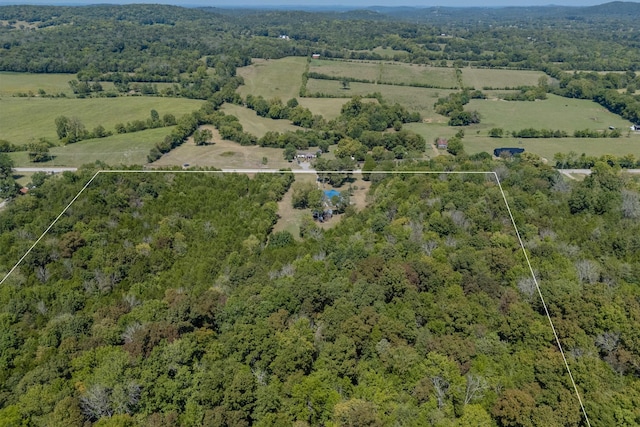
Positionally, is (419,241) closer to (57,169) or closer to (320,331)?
(320,331)

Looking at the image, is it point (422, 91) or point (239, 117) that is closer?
point (239, 117)

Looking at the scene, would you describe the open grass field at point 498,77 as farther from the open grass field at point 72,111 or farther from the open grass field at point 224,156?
the open grass field at point 72,111

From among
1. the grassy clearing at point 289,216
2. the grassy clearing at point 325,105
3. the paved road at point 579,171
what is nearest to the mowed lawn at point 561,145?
the paved road at point 579,171

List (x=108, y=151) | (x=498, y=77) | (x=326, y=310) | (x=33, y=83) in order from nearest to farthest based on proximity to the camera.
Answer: (x=326, y=310) → (x=108, y=151) → (x=33, y=83) → (x=498, y=77)

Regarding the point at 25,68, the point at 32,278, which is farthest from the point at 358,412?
the point at 25,68

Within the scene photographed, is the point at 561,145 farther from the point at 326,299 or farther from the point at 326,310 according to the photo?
the point at 326,310

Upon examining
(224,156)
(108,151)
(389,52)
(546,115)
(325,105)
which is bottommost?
(224,156)

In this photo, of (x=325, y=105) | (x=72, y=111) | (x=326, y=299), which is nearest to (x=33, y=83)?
(x=72, y=111)
